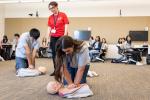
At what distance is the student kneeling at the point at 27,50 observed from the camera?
16.1ft

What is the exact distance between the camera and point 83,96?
10.5 feet

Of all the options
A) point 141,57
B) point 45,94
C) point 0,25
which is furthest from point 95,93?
point 0,25

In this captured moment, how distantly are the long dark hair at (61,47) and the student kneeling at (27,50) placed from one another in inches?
66.5

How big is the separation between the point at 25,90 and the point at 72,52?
965 millimetres

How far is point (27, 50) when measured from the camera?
4891 millimetres

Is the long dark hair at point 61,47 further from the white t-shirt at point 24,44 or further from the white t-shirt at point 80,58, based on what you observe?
the white t-shirt at point 24,44

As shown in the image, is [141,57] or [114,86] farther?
[141,57]

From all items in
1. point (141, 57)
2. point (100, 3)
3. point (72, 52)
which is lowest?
point (141, 57)

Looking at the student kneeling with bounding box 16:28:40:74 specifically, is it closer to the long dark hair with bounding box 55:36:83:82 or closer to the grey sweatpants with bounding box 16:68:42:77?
the grey sweatpants with bounding box 16:68:42:77

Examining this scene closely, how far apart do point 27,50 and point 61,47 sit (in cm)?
205

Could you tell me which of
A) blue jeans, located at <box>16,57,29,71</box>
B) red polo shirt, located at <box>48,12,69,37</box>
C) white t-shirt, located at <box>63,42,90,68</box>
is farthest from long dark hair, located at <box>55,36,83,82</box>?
blue jeans, located at <box>16,57,29,71</box>

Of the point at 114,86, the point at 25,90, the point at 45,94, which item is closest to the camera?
the point at 45,94

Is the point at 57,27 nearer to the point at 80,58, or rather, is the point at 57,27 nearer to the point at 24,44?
the point at 24,44

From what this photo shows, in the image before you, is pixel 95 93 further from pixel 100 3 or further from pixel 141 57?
pixel 100 3
